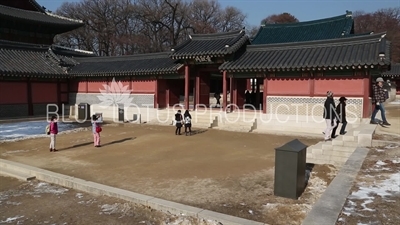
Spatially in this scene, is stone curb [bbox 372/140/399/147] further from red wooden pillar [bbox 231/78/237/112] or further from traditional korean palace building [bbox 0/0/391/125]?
red wooden pillar [bbox 231/78/237/112]

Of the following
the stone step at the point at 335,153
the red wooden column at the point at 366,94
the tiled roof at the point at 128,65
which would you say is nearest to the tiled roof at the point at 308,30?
the tiled roof at the point at 128,65

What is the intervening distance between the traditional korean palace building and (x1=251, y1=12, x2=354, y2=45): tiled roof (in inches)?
4.1

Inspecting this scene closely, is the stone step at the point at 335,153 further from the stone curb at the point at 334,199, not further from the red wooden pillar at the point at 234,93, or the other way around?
the red wooden pillar at the point at 234,93

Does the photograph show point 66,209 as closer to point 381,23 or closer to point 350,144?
point 350,144

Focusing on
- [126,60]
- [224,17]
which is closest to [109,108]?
[126,60]

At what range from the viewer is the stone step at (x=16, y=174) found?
7.85 m

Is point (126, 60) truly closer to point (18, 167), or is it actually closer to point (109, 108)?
point (109, 108)

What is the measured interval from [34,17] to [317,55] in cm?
2295

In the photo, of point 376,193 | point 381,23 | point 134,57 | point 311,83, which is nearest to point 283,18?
point 381,23

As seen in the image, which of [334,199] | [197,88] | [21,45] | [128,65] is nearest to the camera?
[334,199]

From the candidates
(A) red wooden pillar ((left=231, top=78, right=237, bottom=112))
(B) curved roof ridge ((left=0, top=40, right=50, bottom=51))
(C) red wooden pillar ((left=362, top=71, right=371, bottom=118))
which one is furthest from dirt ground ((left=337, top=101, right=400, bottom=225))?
(B) curved roof ridge ((left=0, top=40, right=50, bottom=51))

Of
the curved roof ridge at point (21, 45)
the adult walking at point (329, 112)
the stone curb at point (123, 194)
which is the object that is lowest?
the stone curb at point (123, 194)

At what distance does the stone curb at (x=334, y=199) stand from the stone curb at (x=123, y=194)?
86cm

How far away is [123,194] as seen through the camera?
6176mm
